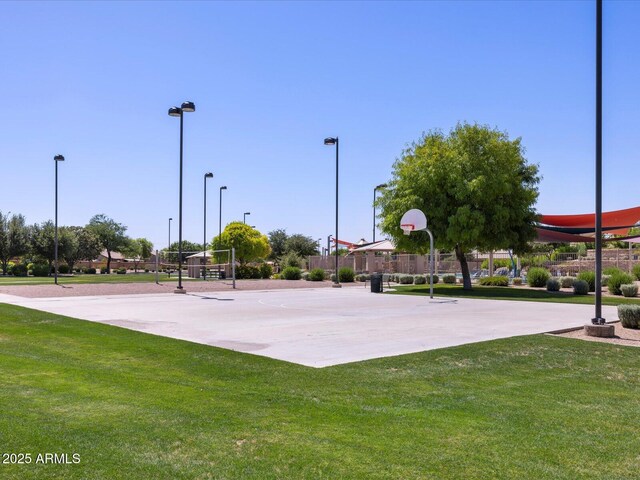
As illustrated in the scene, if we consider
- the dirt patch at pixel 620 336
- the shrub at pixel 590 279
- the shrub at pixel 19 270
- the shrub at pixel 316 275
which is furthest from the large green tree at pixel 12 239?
the dirt patch at pixel 620 336

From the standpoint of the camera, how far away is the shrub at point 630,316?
44.9ft

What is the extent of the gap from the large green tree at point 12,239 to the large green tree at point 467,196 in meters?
48.9

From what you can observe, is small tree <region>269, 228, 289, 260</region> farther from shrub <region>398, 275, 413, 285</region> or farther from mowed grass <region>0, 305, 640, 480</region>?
mowed grass <region>0, 305, 640, 480</region>

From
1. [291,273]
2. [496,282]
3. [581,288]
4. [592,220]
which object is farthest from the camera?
[592,220]

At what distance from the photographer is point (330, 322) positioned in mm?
14633

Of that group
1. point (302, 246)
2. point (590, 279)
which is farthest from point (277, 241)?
point (590, 279)

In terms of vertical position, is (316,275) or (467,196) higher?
(467,196)

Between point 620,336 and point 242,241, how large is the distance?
44611 mm

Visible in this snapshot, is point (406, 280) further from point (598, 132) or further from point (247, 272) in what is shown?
point (598, 132)

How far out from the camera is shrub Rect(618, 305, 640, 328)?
13.7 meters

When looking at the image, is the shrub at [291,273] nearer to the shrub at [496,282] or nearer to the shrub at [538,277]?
the shrub at [496,282]

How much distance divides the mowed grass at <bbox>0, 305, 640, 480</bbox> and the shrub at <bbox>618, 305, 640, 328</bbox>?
4.56 metres

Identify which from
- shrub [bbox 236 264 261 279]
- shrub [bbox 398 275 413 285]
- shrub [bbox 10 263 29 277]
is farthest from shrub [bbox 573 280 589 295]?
shrub [bbox 10 263 29 277]

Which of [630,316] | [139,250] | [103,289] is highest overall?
[139,250]
